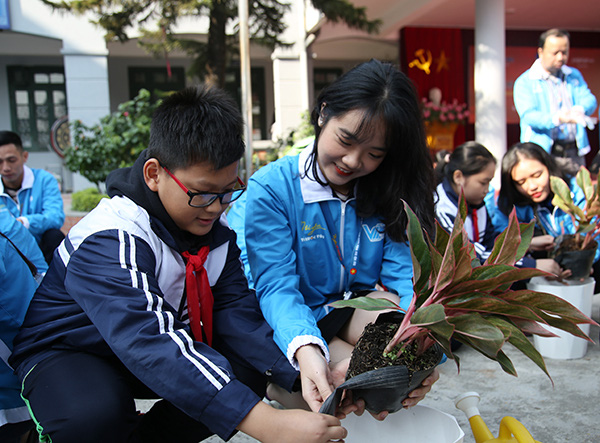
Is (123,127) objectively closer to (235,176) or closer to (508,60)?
(235,176)

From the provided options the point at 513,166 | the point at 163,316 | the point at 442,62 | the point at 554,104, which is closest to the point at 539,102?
the point at 554,104

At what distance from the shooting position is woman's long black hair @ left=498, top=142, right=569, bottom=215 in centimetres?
266

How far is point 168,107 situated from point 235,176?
280mm

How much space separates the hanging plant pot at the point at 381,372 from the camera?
102cm

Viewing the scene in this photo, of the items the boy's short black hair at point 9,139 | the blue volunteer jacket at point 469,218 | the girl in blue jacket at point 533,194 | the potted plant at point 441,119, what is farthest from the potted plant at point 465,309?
the potted plant at point 441,119

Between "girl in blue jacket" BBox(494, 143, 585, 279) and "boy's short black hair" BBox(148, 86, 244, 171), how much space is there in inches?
67.9

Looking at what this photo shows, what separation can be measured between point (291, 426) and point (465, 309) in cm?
41

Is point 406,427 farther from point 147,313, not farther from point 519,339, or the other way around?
point 147,313

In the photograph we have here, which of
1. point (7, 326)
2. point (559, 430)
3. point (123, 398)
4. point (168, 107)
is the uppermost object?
point (168, 107)

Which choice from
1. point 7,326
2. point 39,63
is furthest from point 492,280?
point 39,63

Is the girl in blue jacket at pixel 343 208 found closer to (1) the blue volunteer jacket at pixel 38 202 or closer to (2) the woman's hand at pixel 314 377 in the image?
(2) the woman's hand at pixel 314 377

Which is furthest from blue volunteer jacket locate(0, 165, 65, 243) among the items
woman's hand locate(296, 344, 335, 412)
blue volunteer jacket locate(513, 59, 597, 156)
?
blue volunteer jacket locate(513, 59, 597, 156)

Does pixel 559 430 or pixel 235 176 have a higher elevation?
pixel 235 176

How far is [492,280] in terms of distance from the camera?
1.01 m
